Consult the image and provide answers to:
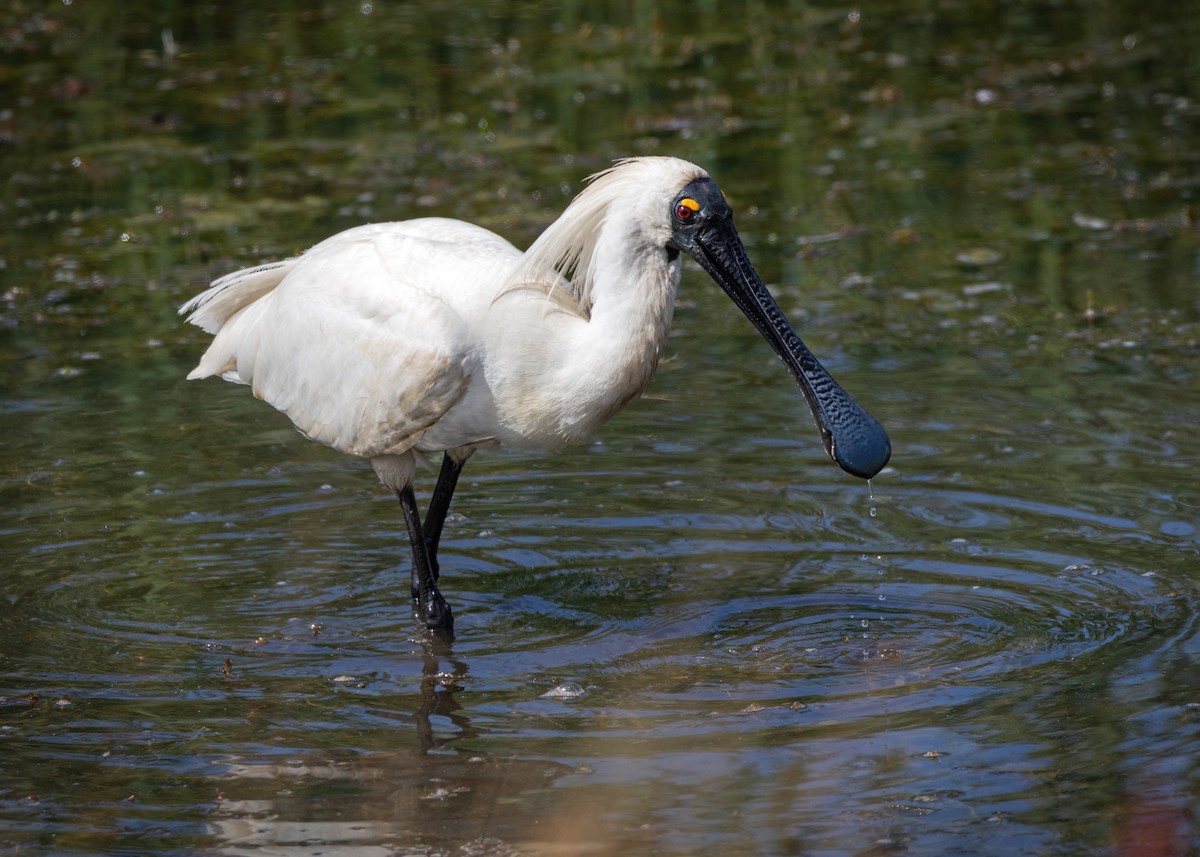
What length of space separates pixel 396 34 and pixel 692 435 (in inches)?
345

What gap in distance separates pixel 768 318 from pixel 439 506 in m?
1.56

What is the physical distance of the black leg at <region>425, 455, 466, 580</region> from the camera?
741 cm

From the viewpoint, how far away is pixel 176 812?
17.8 ft

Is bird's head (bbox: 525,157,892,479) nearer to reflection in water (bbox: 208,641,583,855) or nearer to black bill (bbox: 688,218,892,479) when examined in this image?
black bill (bbox: 688,218,892,479)

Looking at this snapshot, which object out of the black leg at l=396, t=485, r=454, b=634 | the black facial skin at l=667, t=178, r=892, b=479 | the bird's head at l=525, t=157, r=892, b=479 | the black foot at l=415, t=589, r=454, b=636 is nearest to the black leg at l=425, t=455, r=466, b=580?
the black leg at l=396, t=485, r=454, b=634

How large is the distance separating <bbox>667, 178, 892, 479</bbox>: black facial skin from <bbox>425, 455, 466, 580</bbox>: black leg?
4.59ft

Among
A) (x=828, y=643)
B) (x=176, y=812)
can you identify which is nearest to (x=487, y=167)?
(x=828, y=643)

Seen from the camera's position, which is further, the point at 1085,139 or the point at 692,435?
the point at 1085,139

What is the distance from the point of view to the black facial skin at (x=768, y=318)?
638cm

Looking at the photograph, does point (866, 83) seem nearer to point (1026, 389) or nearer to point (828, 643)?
point (1026, 389)

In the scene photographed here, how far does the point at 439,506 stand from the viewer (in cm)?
746

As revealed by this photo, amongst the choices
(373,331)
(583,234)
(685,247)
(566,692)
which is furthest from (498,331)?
(566,692)

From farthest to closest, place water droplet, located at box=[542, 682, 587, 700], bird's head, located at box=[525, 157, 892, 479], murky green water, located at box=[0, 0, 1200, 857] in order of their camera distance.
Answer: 1. bird's head, located at box=[525, 157, 892, 479]
2. water droplet, located at box=[542, 682, 587, 700]
3. murky green water, located at box=[0, 0, 1200, 857]

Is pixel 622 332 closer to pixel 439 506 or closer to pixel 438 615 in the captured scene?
pixel 438 615
